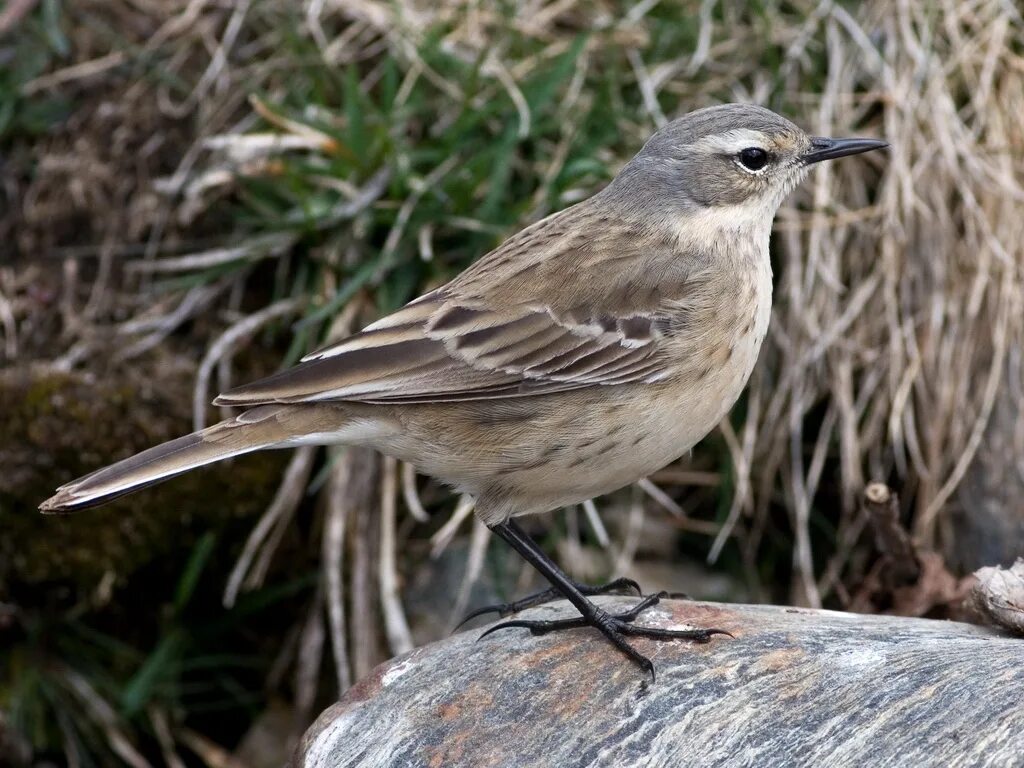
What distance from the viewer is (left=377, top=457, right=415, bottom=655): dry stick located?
6191mm

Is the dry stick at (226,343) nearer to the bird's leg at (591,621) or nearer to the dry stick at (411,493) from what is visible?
the dry stick at (411,493)

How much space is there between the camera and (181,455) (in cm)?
435

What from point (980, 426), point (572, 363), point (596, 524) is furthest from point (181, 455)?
point (980, 426)

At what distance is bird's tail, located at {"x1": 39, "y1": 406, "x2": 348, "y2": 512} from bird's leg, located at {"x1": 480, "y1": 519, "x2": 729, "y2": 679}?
0.83 m

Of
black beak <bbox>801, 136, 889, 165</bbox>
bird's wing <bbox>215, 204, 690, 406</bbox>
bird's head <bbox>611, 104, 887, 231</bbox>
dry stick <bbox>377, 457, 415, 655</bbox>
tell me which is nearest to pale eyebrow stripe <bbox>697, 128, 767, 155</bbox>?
bird's head <bbox>611, 104, 887, 231</bbox>

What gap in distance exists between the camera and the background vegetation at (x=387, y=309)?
6312 mm

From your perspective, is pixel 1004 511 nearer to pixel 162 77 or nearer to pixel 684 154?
pixel 684 154

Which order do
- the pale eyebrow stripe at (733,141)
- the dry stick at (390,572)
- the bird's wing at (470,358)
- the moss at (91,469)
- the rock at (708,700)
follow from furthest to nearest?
the dry stick at (390,572) → the moss at (91,469) → the pale eyebrow stripe at (733,141) → the bird's wing at (470,358) → the rock at (708,700)

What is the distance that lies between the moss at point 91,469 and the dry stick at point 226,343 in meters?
0.13

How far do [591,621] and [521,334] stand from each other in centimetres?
100

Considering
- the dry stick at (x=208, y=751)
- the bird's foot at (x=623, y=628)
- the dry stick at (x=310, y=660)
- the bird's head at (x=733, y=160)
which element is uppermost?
the bird's head at (x=733, y=160)

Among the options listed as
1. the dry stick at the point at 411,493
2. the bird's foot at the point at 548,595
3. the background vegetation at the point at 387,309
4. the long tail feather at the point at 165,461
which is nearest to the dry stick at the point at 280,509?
the background vegetation at the point at 387,309

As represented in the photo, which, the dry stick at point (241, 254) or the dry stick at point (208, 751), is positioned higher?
the dry stick at point (241, 254)

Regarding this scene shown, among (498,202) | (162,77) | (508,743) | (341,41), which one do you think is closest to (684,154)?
(498,202)
